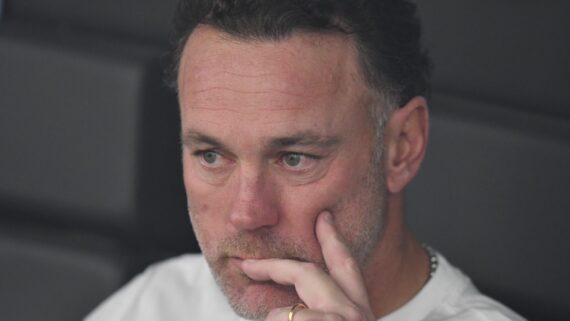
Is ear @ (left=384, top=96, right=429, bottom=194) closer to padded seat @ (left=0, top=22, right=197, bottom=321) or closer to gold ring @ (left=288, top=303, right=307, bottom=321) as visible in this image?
gold ring @ (left=288, top=303, right=307, bottom=321)

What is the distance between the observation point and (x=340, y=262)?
147 cm

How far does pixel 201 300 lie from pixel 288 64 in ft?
1.47

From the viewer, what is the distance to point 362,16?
4.95 feet

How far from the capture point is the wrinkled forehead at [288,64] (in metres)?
1.48

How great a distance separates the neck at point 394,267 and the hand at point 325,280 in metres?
0.12

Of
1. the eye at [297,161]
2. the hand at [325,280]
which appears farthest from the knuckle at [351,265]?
the eye at [297,161]

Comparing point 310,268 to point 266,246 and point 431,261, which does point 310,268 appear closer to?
point 266,246

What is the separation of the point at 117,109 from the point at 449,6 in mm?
501

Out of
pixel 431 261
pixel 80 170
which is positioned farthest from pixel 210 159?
pixel 80 170

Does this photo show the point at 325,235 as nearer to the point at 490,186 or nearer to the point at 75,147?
the point at 490,186

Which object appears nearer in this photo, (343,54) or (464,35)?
(343,54)

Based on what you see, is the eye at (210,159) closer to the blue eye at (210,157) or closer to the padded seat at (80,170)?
the blue eye at (210,157)

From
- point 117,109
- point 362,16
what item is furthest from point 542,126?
point 117,109

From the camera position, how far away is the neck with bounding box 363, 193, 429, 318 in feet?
5.26
